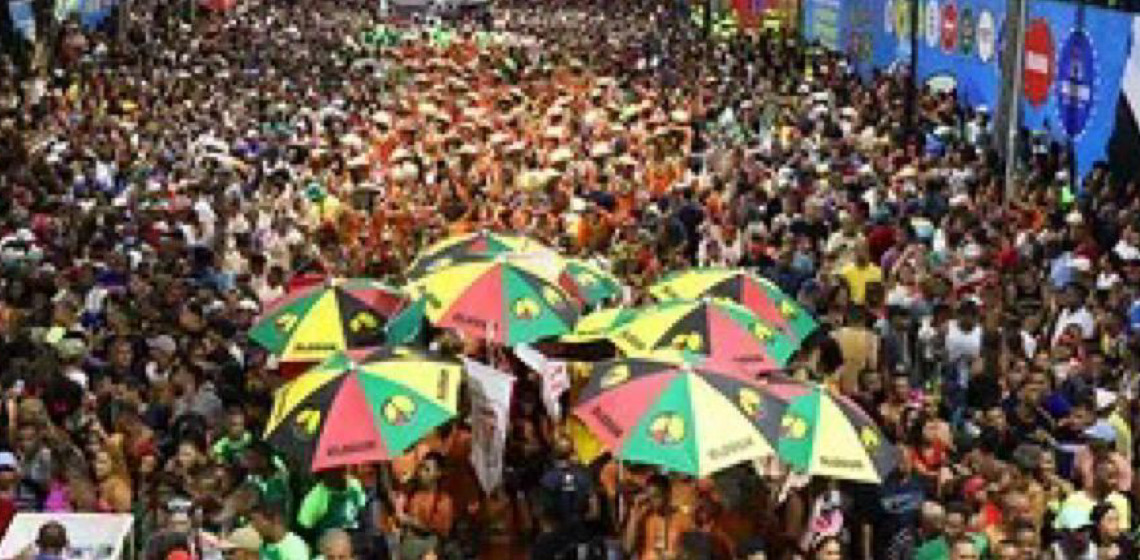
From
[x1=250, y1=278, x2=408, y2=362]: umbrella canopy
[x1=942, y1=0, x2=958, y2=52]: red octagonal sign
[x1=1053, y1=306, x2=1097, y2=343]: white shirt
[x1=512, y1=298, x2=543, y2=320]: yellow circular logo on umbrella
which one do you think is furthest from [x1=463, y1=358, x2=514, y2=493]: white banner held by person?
[x1=942, y1=0, x2=958, y2=52]: red octagonal sign

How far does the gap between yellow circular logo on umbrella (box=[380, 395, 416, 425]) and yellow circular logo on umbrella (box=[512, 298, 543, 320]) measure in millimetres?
2258

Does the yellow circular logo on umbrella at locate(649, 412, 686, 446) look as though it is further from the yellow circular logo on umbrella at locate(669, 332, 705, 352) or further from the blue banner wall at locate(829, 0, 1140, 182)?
the blue banner wall at locate(829, 0, 1140, 182)

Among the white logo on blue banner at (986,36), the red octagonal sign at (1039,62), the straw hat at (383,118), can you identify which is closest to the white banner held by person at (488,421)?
the red octagonal sign at (1039,62)

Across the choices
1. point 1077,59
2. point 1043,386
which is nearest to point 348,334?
point 1043,386

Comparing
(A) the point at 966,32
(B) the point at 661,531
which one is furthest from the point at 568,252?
(A) the point at 966,32

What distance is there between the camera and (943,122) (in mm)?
24859

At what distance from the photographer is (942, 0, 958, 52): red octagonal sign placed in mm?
29500

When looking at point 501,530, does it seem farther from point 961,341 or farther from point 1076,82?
point 1076,82

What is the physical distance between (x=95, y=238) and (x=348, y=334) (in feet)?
14.9

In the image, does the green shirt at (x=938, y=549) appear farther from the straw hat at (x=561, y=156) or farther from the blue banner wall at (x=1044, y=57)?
the straw hat at (x=561, y=156)

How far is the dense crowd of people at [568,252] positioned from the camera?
10039mm

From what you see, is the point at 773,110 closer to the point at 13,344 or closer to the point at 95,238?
the point at 95,238

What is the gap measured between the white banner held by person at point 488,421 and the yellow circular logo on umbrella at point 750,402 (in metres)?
1.24

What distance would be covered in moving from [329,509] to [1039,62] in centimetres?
1672
